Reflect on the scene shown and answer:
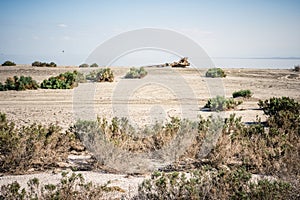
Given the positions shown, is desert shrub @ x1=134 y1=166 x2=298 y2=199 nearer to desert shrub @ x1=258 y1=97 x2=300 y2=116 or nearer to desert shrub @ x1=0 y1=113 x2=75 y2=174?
desert shrub @ x1=0 y1=113 x2=75 y2=174

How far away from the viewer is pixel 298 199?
4652 mm

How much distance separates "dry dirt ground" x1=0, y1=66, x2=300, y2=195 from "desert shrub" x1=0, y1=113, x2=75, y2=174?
436mm

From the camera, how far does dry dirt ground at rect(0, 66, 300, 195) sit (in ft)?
40.7

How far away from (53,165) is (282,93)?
52.0ft

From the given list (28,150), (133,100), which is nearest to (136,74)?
(133,100)

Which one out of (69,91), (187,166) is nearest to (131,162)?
(187,166)

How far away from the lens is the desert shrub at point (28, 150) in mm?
6328

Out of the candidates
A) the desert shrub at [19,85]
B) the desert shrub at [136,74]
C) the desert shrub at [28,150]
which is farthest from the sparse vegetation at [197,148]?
the desert shrub at [136,74]

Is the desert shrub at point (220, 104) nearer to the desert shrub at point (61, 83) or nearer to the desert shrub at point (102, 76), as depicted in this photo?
the desert shrub at point (61, 83)

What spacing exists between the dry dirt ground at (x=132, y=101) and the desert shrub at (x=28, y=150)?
1.43ft

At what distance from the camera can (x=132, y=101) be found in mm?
16234

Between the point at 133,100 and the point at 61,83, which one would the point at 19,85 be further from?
the point at 133,100

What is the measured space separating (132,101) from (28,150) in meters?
9.93

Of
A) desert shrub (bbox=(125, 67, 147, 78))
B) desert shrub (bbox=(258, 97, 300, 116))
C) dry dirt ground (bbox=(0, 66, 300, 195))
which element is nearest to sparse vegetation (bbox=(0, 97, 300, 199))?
dry dirt ground (bbox=(0, 66, 300, 195))
